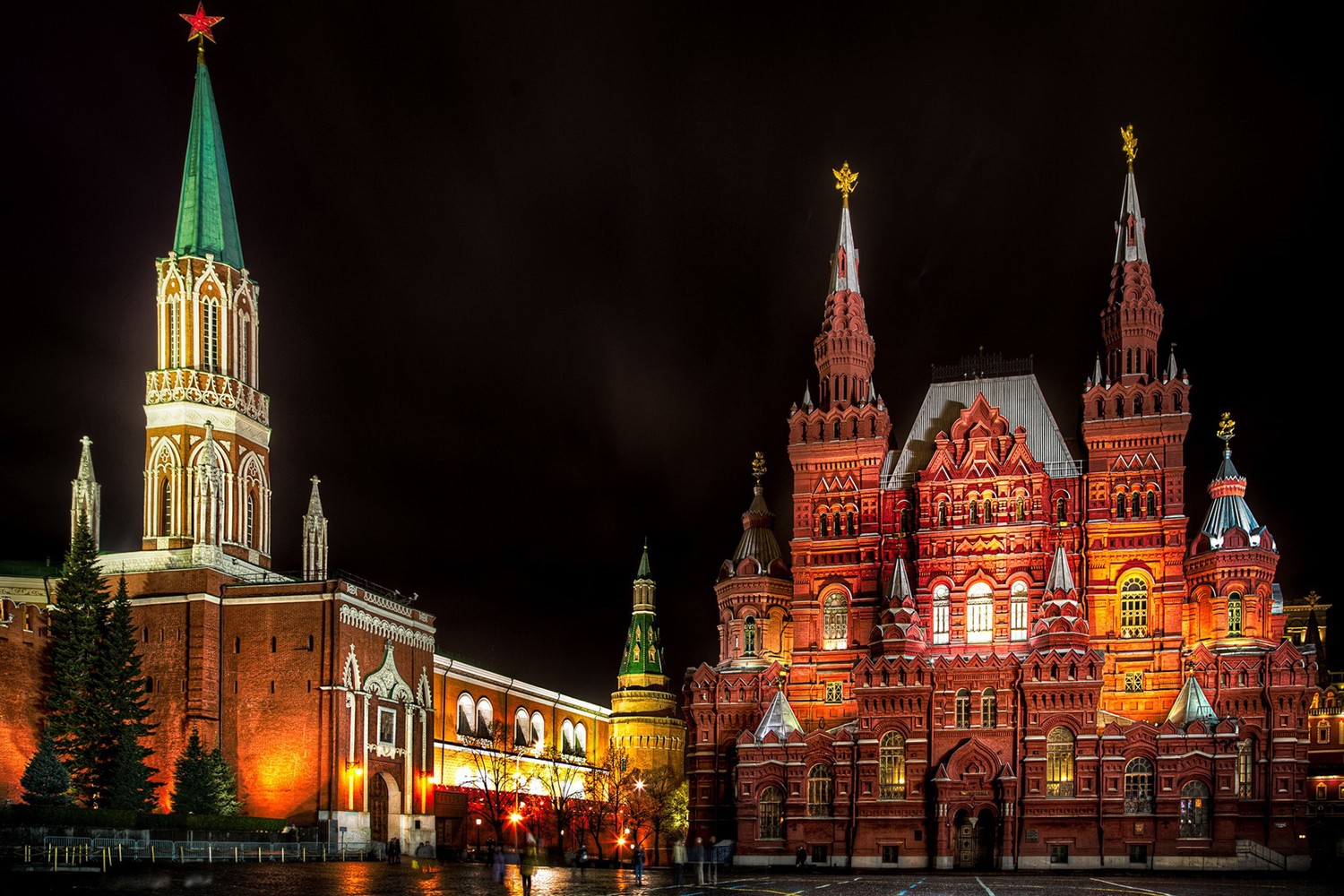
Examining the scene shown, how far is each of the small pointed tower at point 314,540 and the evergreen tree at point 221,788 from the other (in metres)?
15.8

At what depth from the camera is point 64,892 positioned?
35562 millimetres

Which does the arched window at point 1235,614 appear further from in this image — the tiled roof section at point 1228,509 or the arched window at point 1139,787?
the arched window at point 1139,787

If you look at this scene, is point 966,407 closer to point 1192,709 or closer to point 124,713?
point 1192,709

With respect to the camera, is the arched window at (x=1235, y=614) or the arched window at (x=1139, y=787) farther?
the arched window at (x=1235, y=614)

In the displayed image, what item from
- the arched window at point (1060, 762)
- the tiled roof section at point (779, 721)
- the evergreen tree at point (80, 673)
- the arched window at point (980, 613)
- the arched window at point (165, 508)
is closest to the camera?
the evergreen tree at point (80, 673)

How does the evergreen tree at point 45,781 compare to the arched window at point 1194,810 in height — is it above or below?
above

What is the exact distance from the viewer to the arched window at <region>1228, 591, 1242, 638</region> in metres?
76.2

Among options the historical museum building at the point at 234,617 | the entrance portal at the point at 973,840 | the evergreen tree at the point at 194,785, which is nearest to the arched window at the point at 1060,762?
the entrance portal at the point at 973,840

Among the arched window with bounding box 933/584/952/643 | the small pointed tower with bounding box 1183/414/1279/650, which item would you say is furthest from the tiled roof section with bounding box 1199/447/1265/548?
the arched window with bounding box 933/584/952/643

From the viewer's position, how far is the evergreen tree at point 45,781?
181ft

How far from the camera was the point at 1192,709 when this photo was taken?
72.8 metres

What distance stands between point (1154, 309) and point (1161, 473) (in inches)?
379

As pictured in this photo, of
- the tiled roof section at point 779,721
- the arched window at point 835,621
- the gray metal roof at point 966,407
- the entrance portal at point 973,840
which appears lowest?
the entrance portal at point 973,840

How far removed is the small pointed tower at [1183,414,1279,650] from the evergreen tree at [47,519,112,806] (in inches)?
2132
